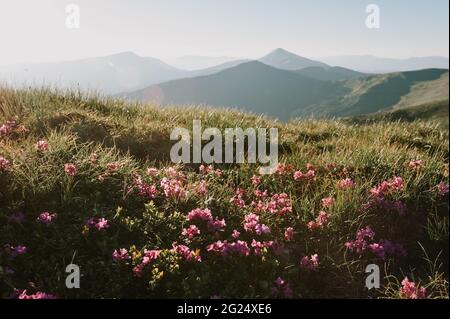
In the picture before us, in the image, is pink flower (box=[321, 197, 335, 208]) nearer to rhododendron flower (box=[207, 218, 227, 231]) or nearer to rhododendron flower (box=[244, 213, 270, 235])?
rhododendron flower (box=[244, 213, 270, 235])

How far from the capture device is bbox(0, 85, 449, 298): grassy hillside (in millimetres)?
5090

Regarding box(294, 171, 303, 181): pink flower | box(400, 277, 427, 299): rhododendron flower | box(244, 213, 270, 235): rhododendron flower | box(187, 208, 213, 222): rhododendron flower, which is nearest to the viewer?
box(400, 277, 427, 299): rhododendron flower

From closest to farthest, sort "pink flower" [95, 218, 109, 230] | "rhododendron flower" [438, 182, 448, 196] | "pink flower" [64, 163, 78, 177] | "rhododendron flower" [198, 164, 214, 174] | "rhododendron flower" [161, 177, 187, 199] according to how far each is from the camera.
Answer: "pink flower" [95, 218, 109, 230] → "pink flower" [64, 163, 78, 177] → "rhododendron flower" [161, 177, 187, 199] → "rhododendron flower" [438, 182, 448, 196] → "rhododendron flower" [198, 164, 214, 174]

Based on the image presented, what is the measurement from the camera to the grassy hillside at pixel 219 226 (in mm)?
5090

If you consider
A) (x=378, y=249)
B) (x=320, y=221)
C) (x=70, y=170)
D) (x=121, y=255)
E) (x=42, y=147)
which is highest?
(x=42, y=147)

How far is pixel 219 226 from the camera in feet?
19.4

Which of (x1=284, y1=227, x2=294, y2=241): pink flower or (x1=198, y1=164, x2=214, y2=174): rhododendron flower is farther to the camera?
(x1=198, y1=164, x2=214, y2=174): rhododendron flower

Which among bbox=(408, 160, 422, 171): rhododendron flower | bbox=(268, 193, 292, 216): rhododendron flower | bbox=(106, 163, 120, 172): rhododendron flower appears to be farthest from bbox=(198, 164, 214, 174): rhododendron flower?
bbox=(408, 160, 422, 171): rhododendron flower

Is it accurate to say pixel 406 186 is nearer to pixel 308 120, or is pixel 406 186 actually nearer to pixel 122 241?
pixel 122 241

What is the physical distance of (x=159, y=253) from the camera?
5281mm

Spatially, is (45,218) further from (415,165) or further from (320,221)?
(415,165)

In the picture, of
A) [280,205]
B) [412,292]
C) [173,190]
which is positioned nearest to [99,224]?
[173,190]

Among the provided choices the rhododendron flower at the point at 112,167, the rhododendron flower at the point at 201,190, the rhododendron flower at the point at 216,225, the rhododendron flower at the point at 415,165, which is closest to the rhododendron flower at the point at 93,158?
the rhododendron flower at the point at 112,167

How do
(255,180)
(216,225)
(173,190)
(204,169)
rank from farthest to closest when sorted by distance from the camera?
1. (204,169)
2. (255,180)
3. (173,190)
4. (216,225)
